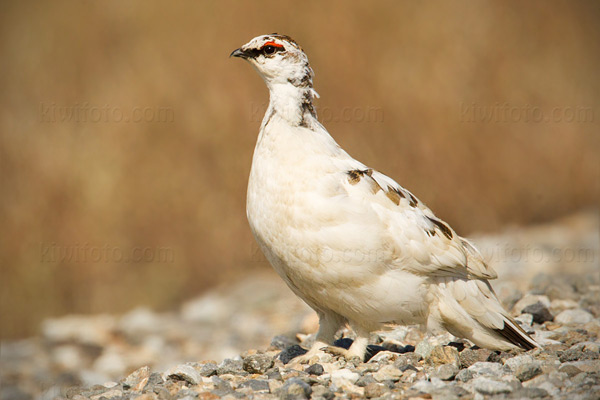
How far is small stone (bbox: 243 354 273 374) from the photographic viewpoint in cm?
511

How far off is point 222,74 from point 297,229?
699 cm

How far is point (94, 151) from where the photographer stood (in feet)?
35.7

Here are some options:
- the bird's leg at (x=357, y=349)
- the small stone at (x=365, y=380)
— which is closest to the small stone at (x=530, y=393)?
the small stone at (x=365, y=380)

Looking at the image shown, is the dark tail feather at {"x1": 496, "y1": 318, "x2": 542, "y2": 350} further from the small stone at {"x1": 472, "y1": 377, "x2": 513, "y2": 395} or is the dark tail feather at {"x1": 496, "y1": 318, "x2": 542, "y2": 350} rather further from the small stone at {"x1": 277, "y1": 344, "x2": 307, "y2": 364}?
the small stone at {"x1": 277, "y1": 344, "x2": 307, "y2": 364}

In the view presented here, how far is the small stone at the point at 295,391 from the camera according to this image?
436 cm

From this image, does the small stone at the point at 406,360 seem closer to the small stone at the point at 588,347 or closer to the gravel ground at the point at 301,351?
the gravel ground at the point at 301,351

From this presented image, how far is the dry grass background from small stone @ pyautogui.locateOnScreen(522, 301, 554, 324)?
224 inches

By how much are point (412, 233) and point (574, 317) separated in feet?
7.43

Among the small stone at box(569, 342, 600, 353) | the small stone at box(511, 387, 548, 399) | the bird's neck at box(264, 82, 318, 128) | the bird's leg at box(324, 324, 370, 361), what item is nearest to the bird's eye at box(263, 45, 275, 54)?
the bird's neck at box(264, 82, 318, 128)

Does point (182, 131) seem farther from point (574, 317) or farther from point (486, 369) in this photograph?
point (486, 369)

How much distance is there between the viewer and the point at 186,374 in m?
4.81

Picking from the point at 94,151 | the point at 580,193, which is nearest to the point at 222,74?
the point at 94,151

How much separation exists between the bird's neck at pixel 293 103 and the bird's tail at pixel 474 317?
1.71 m

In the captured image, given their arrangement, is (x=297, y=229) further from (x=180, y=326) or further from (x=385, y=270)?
(x=180, y=326)
